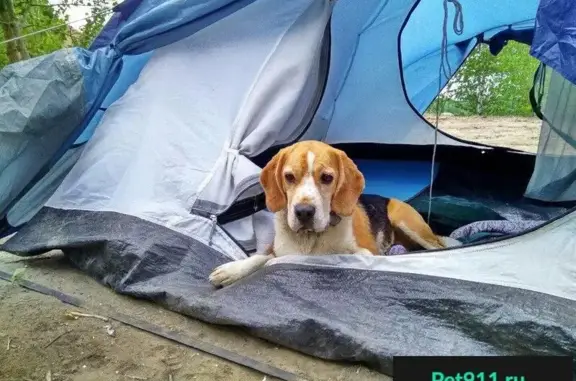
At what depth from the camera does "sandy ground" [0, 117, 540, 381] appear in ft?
6.84

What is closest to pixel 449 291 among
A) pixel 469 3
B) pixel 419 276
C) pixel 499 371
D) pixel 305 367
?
pixel 419 276

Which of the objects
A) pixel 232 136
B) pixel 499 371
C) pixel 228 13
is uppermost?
pixel 228 13

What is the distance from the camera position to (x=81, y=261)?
296 cm

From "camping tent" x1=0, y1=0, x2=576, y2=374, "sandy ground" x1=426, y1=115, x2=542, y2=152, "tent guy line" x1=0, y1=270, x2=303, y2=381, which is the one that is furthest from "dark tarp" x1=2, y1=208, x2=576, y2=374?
"sandy ground" x1=426, y1=115, x2=542, y2=152

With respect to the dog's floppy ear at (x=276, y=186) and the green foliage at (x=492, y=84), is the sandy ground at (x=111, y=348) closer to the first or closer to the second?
the dog's floppy ear at (x=276, y=186)

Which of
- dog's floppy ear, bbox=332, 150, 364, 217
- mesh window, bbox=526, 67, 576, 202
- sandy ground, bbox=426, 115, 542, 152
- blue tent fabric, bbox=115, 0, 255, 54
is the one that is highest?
blue tent fabric, bbox=115, 0, 255, 54

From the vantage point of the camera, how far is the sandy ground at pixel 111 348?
2086 mm

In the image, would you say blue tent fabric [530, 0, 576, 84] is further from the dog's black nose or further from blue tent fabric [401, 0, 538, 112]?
blue tent fabric [401, 0, 538, 112]

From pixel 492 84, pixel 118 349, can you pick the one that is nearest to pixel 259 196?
pixel 118 349

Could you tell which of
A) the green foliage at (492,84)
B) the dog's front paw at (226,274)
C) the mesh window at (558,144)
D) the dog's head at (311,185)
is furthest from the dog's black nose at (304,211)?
the green foliage at (492,84)

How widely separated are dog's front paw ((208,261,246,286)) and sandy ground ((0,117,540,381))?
26 centimetres

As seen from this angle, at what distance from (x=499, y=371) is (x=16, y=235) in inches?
103

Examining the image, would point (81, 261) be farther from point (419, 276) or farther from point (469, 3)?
point (469, 3)

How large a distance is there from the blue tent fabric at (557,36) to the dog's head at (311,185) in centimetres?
101
